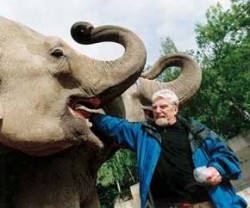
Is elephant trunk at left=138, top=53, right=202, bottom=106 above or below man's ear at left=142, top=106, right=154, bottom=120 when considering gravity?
above

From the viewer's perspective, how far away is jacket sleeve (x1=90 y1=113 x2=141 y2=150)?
11.9 ft

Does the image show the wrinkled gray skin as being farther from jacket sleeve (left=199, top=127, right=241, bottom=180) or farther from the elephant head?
jacket sleeve (left=199, top=127, right=241, bottom=180)

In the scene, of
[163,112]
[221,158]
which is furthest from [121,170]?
[221,158]

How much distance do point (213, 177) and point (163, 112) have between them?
0.55 metres

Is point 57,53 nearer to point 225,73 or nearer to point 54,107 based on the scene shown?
point 54,107

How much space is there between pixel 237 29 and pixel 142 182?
86.3 ft

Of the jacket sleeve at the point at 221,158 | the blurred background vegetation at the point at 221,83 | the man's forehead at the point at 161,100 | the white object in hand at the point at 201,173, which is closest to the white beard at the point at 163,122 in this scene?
the man's forehead at the point at 161,100

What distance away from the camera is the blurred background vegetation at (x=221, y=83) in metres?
28.2

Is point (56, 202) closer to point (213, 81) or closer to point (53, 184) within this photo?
point (53, 184)

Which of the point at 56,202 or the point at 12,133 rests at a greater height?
the point at 12,133

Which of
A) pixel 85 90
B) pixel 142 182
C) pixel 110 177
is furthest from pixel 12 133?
pixel 110 177

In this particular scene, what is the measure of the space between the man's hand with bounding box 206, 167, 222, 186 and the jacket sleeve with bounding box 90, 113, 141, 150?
57 centimetres

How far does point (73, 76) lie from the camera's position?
3.66 metres

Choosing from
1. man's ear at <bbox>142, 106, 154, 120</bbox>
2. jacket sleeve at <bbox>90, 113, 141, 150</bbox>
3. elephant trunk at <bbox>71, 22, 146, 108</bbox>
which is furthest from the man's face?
man's ear at <bbox>142, 106, 154, 120</bbox>
